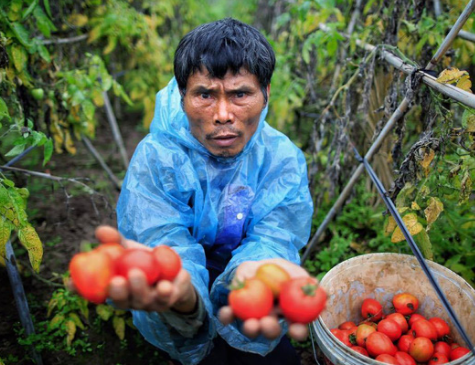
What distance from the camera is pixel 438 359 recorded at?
5.42 ft

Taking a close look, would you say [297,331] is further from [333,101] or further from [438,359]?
[333,101]

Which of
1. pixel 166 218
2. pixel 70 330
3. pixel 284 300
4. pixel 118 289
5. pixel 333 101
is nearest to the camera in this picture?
pixel 118 289

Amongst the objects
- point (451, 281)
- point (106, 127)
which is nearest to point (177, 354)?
point (451, 281)

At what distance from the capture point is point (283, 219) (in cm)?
181

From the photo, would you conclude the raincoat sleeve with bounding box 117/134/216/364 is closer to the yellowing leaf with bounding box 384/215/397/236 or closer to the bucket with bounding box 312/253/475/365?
the bucket with bounding box 312/253/475/365

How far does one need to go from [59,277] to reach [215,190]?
143cm

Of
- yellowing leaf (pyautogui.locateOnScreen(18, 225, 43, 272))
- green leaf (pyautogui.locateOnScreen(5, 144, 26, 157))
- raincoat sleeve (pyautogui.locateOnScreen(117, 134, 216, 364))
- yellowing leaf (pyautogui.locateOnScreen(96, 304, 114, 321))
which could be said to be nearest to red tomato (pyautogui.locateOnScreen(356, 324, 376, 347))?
raincoat sleeve (pyautogui.locateOnScreen(117, 134, 216, 364))

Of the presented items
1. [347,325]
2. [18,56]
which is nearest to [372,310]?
[347,325]

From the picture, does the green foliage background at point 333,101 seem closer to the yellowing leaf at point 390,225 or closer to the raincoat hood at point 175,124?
the yellowing leaf at point 390,225

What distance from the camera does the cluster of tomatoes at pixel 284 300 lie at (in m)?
1.04

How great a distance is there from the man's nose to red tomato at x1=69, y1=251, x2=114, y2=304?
72 cm

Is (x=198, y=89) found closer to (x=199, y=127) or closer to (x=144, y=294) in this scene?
(x=199, y=127)

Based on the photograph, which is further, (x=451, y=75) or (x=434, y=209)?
(x=434, y=209)

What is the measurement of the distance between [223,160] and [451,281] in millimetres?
1164
